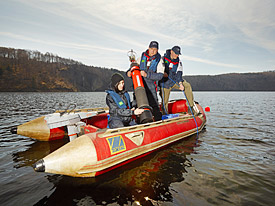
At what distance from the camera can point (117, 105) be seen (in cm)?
499

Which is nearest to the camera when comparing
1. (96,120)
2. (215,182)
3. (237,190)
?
(237,190)

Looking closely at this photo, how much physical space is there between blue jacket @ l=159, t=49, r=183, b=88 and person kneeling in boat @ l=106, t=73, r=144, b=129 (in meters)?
3.89

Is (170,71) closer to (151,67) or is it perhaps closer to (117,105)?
(151,67)

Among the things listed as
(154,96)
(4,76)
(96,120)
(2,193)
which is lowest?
(2,193)

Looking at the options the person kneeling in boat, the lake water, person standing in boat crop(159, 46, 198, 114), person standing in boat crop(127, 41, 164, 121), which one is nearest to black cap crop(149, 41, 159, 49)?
person standing in boat crop(127, 41, 164, 121)

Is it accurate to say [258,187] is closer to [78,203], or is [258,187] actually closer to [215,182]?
[215,182]

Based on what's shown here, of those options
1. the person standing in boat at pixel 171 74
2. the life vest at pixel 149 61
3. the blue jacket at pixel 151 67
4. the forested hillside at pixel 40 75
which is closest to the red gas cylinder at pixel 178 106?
the person standing in boat at pixel 171 74

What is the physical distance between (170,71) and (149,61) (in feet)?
6.91

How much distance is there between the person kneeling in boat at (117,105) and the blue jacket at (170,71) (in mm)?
3888

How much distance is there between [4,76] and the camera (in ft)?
243

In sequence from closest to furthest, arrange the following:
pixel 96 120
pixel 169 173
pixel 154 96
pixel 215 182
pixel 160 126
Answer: pixel 215 182 < pixel 169 173 < pixel 160 126 < pixel 154 96 < pixel 96 120

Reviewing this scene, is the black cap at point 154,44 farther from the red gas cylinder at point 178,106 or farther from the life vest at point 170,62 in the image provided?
the red gas cylinder at point 178,106

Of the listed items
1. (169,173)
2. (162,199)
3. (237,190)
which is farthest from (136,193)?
(237,190)

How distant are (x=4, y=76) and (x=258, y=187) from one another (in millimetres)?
97336
